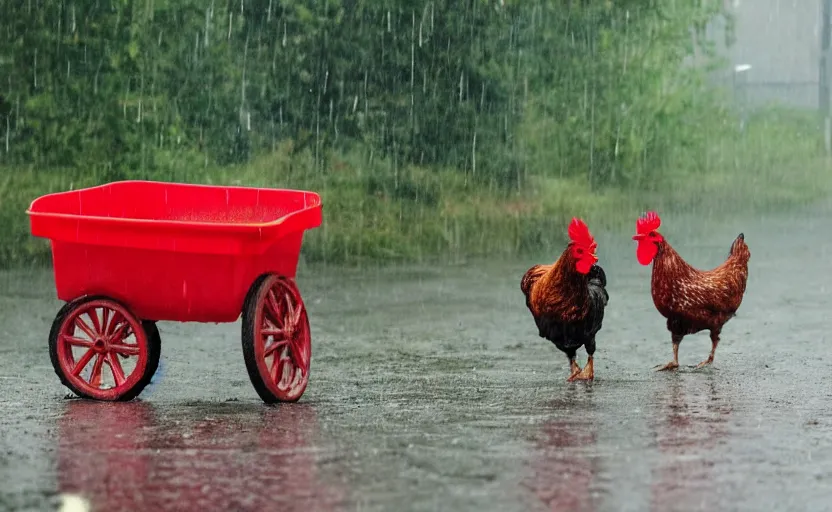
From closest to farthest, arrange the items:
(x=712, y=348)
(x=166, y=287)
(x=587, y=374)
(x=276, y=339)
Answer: (x=166, y=287)
(x=276, y=339)
(x=587, y=374)
(x=712, y=348)

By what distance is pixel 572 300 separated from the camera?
8320 millimetres

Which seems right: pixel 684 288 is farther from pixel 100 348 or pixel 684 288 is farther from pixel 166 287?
pixel 100 348

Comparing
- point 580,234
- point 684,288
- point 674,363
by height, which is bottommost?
point 674,363

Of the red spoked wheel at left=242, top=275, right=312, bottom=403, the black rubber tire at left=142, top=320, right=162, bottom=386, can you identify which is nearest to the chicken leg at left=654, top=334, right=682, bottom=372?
the red spoked wheel at left=242, top=275, right=312, bottom=403

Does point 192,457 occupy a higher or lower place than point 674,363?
higher

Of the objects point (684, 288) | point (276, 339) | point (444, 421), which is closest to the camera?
point (444, 421)

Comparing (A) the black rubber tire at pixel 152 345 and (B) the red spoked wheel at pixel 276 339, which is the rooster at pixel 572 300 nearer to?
(B) the red spoked wheel at pixel 276 339

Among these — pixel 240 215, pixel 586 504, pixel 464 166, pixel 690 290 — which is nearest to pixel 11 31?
pixel 464 166

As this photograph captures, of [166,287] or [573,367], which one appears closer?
[166,287]

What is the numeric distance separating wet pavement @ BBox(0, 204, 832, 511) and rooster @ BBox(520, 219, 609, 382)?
0.26m

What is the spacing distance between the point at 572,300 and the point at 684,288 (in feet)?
2.94

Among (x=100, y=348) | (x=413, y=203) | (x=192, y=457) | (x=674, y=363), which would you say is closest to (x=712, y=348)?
(x=674, y=363)

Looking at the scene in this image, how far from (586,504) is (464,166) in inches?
526

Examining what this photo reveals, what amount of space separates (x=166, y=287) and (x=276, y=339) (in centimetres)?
70
